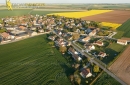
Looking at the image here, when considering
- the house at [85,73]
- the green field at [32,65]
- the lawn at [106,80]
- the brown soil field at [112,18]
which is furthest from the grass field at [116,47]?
the brown soil field at [112,18]

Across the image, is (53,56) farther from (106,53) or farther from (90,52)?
(106,53)

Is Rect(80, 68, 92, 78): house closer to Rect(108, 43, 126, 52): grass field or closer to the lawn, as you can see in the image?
the lawn

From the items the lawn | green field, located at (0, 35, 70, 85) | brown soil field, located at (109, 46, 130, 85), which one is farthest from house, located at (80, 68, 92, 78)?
brown soil field, located at (109, 46, 130, 85)

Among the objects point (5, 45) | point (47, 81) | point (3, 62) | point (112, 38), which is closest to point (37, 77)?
point (47, 81)

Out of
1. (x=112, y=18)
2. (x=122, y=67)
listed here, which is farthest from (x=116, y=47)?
(x=112, y=18)

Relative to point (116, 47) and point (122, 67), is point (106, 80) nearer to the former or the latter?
point (122, 67)
